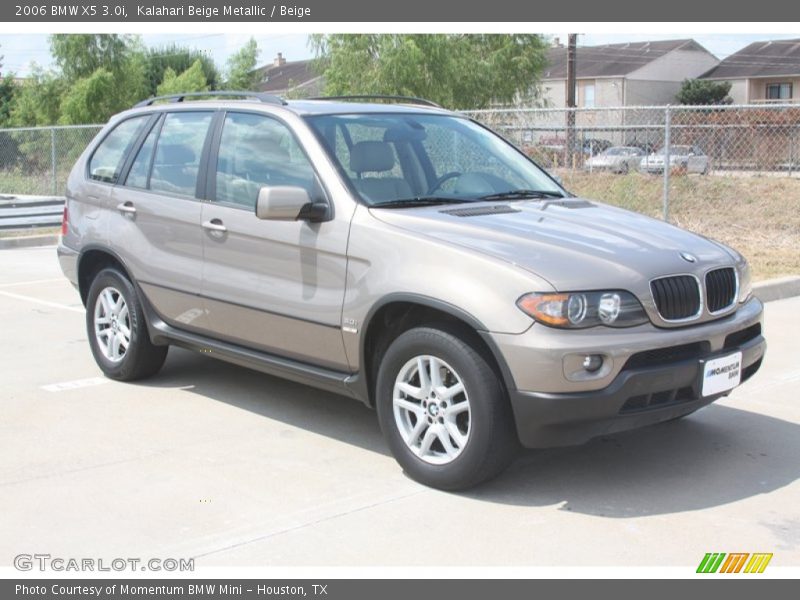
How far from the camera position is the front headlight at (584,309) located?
14.9ft

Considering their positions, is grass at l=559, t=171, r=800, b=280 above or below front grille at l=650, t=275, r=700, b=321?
below

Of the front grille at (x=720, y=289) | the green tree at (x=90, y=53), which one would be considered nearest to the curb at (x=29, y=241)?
the front grille at (x=720, y=289)

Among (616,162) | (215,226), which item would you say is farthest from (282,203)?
(616,162)

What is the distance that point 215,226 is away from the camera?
5.97 meters

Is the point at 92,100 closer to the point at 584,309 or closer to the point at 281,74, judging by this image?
the point at 584,309

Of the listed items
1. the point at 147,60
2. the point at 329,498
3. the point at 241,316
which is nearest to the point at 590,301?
the point at 329,498

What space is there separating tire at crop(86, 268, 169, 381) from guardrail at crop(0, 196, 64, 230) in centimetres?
1059

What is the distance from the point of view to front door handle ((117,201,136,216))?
261 inches

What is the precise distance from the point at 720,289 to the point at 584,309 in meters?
0.92

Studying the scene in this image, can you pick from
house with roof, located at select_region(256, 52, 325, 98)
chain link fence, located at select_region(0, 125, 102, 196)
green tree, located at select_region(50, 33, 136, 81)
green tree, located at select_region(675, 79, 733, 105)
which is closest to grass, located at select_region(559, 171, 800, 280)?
chain link fence, located at select_region(0, 125, 102, 196)

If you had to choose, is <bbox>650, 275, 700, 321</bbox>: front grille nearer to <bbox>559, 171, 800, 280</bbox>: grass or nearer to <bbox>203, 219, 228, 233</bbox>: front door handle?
<bbox>203, 219, 228, 233</bbox>: front door handle

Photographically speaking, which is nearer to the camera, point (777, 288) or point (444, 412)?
point (444, 412)

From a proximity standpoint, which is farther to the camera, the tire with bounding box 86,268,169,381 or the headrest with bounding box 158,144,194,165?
the tire with bounding box 86,268,169,381

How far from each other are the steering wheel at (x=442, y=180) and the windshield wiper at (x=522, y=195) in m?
0.22
